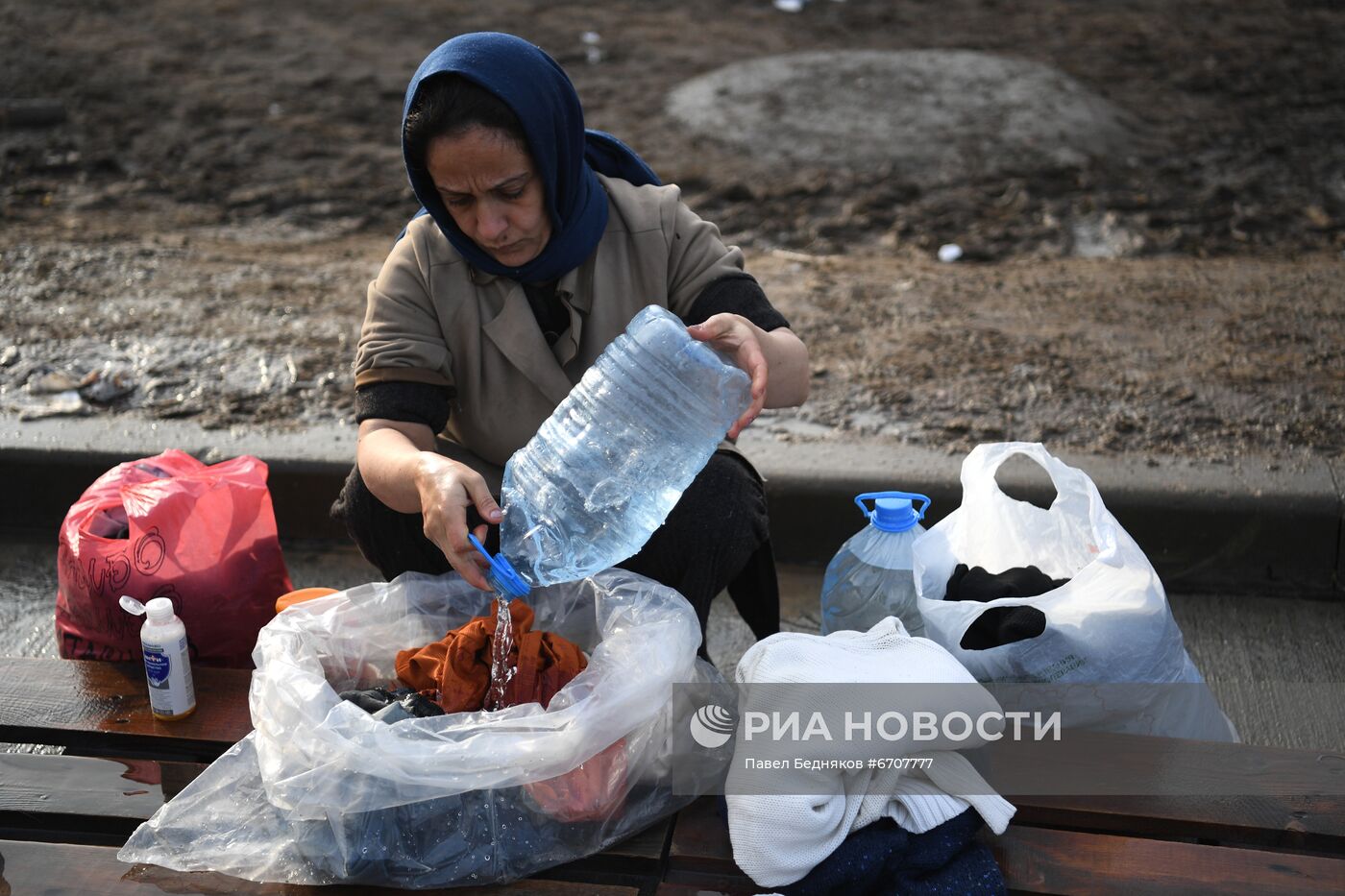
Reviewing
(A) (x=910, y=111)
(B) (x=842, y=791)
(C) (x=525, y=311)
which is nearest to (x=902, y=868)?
(B) (x=842, y=791)

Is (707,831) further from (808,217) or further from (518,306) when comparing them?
(808,217)

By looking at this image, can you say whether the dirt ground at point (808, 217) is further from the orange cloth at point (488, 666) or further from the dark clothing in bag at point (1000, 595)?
the orange cloth at point (488, 666)

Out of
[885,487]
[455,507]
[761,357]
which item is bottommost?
[885,487]

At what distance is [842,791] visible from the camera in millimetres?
1976

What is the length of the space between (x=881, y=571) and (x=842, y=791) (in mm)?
787

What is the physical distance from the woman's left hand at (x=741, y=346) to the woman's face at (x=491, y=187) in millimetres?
396

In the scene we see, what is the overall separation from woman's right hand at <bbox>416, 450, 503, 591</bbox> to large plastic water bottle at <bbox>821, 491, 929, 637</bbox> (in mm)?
888

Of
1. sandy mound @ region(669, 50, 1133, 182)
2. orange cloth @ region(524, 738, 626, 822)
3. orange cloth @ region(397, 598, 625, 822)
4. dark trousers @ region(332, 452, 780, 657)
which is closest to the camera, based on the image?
orange cloth @ region(524, 738, 626, 822)

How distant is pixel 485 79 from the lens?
2.21m

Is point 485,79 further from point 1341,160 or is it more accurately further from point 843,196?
point 1341,160

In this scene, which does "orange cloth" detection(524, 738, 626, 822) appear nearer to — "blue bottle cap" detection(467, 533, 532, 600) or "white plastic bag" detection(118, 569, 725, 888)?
"white plastic bag" detection(118, 569, 725, 888)

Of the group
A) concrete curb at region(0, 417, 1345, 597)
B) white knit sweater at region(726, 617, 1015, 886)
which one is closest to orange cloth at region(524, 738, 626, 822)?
white knit sweater at region(726, 617, 1015, 886)

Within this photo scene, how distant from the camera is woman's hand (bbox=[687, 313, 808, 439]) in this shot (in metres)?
2.19

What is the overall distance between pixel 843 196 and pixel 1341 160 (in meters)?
2.51
